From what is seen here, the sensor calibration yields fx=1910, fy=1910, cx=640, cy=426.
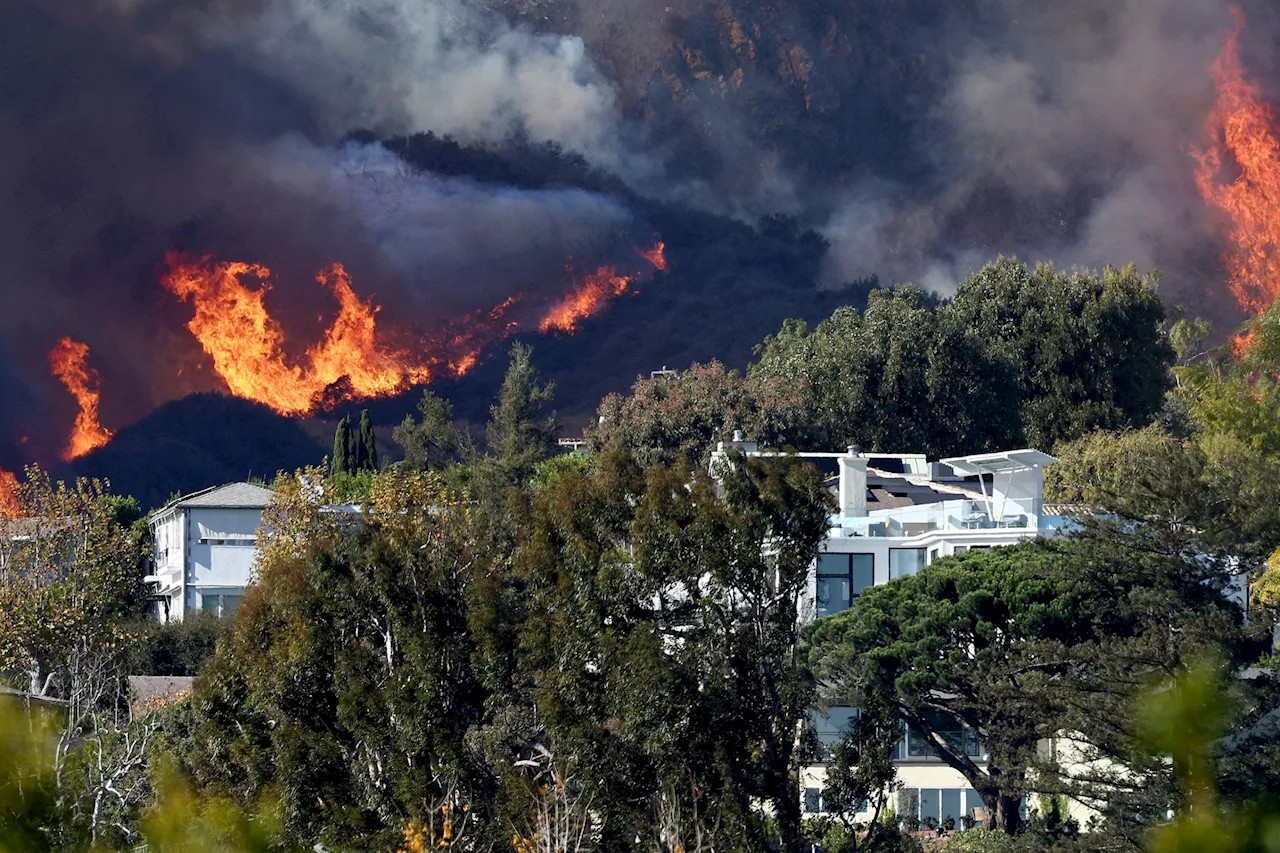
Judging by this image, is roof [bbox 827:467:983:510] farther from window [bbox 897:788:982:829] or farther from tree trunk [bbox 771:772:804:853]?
tree trunk [bbox 771:772:804:853]

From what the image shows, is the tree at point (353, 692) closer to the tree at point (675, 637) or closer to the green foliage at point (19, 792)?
the tree at point (675, 637)

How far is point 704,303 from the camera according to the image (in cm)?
11156

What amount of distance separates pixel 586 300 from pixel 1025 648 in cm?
6691

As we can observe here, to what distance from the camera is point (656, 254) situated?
11081 cm

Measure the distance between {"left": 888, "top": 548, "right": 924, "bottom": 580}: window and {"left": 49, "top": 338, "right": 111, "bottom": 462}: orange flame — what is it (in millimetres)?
45866

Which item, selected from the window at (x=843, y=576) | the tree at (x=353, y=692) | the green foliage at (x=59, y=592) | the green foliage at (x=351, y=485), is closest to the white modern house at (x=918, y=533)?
the window at (x=843, y=576)

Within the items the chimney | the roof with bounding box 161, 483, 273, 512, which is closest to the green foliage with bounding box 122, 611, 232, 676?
the roof with bounding box 161, 483, 273, 512

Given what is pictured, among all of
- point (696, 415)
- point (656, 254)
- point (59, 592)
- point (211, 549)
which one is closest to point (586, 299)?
point (656, 254)

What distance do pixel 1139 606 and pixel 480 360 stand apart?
63.5m

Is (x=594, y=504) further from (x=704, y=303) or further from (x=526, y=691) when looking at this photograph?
(x=704, y=303)

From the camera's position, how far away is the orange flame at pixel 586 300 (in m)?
103

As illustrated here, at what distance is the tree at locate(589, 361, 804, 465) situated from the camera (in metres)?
75.8

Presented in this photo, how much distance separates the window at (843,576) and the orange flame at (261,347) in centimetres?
4389

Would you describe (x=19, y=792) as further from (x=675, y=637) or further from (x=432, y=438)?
(x=432, y=438)
